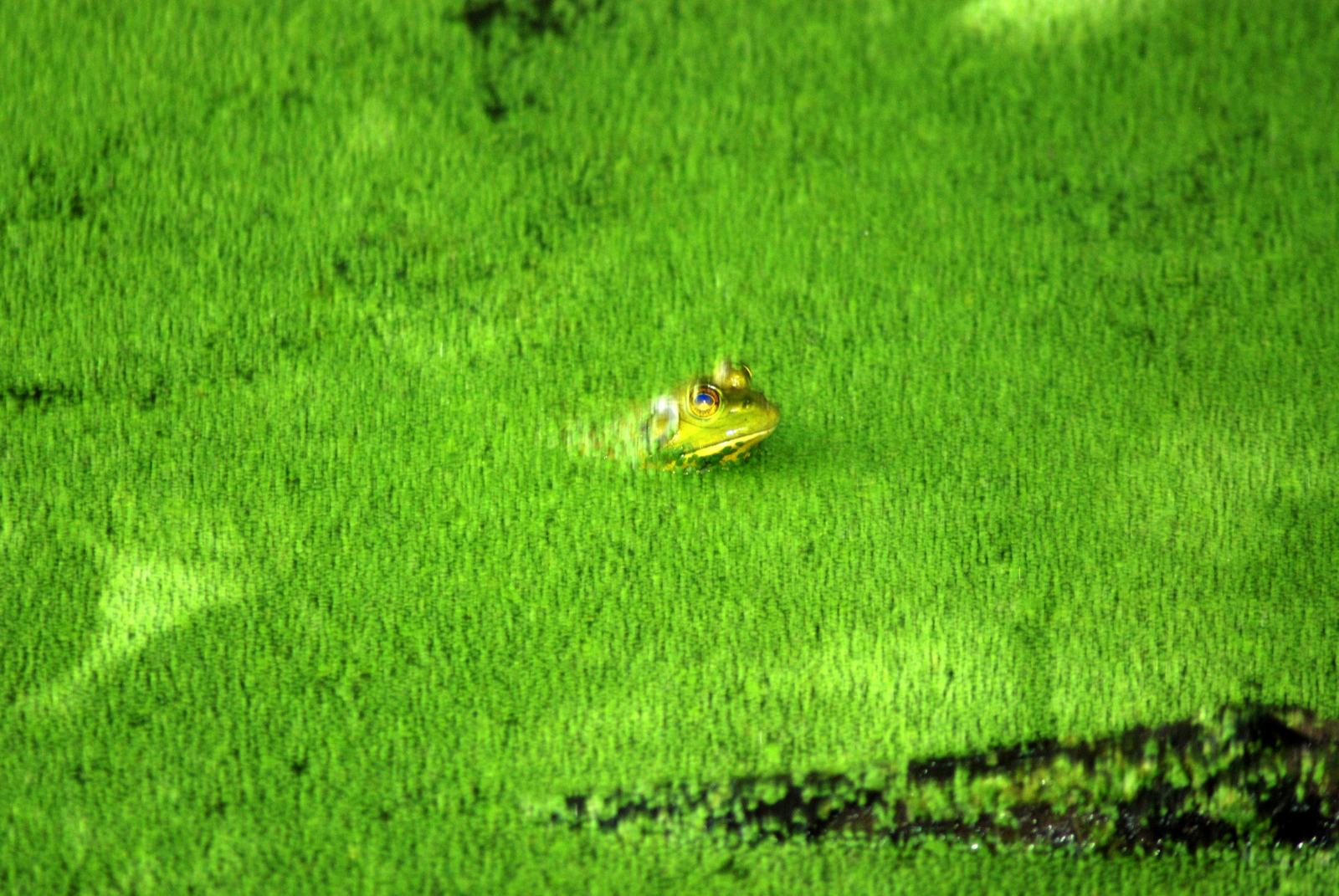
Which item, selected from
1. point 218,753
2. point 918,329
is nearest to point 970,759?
point 918,329

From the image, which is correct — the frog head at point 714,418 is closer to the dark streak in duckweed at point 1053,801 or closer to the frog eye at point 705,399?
the frog eye at point 705,399

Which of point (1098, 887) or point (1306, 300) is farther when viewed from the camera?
point (1306, 300)

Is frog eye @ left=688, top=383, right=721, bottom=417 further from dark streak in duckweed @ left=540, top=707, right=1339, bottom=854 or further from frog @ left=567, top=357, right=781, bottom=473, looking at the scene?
dark streak in duckweed @ left=540, top=707, right=1339, bottom=854

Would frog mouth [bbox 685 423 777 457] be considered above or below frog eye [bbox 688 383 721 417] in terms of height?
below

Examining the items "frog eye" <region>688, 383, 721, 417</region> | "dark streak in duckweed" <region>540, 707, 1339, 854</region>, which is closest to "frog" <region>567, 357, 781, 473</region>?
"frog eye" <region>688, 383, 721, 417</region>

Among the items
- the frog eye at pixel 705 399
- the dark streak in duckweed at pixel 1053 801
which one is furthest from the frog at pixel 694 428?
the dark streak in duckweed at pixel 1053 801

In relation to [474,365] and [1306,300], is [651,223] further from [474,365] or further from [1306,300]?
[1306,300]

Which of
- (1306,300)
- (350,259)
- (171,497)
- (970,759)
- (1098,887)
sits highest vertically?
(350,259)
